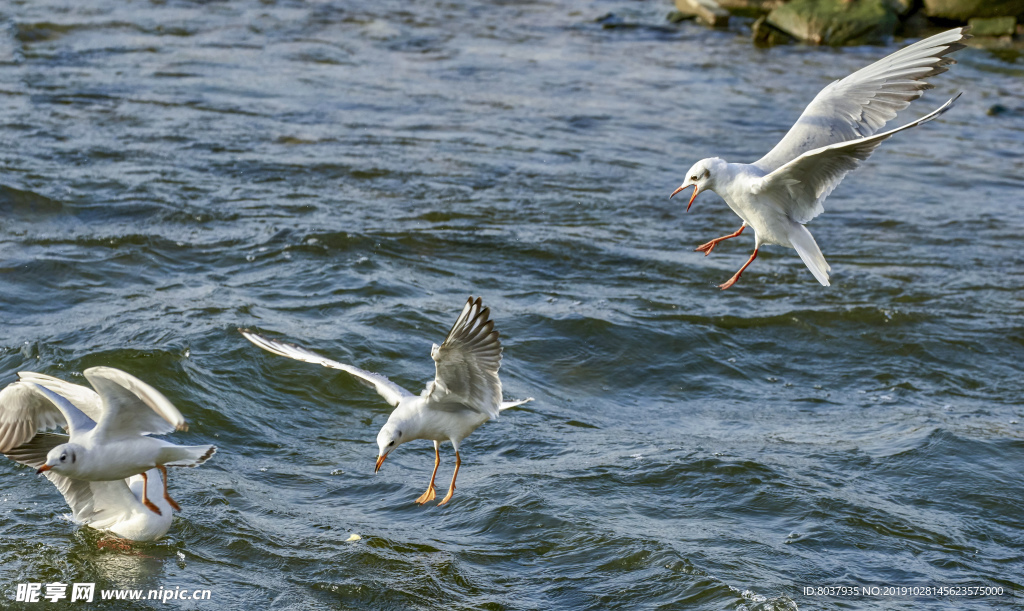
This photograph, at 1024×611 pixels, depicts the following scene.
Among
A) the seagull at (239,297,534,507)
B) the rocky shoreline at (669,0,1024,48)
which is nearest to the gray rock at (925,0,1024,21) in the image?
the rocky shoreline at (669,0,1024,48)

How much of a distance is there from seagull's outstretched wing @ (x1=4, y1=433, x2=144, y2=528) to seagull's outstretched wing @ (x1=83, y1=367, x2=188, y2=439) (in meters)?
0.63

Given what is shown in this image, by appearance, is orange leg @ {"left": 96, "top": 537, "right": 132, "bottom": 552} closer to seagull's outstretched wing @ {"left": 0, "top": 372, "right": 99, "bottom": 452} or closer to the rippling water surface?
the rippling water surface

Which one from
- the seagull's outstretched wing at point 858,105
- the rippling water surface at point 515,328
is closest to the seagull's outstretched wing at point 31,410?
the rippling water surface at point 515,328

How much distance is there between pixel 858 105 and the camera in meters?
6.65

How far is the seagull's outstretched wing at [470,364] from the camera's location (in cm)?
509

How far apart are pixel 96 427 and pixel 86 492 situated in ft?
2.77

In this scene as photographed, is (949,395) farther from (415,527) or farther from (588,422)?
(415,527)

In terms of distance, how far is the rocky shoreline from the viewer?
70.9 feet

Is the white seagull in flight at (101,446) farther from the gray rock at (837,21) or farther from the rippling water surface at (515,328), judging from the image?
the gray rock at (837,21)

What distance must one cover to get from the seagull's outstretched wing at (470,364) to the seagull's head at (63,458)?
1743 millimetres

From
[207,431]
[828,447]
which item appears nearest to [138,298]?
[207,431]

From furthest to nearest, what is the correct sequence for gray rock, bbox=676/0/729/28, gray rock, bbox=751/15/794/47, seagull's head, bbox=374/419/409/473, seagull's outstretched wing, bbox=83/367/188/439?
gray rock, bbox=676/0/729/28, gray rock, bbox=751/15/794/47, seagull's head, bbox=374/419/409/473, seagull's outstretched wing, bbox=83/367/188/439

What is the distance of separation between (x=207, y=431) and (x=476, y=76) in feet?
37.3

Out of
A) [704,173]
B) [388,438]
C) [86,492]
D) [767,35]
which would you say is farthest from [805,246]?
[767,35]
